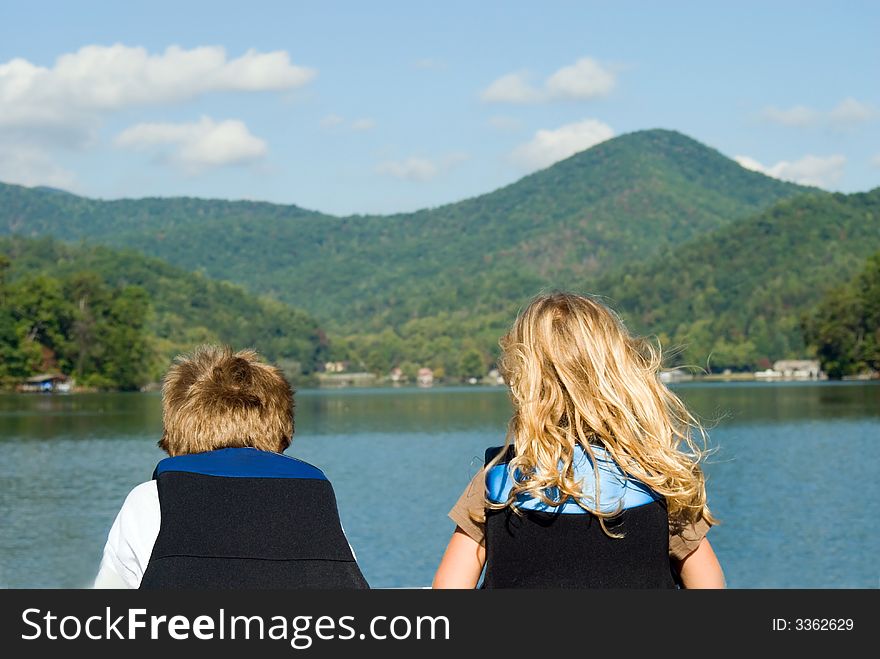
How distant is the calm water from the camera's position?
19.0 meters

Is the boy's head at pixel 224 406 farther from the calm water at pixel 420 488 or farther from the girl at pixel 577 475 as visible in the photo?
the calm water at pixel 420 488

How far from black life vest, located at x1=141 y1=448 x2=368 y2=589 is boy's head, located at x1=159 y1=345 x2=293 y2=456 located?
11 cm

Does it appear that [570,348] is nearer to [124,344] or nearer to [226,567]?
[226,567]

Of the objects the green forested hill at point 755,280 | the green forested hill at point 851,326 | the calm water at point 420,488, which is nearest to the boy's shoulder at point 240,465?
the calm water at point 420,488

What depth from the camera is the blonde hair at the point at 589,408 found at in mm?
2992

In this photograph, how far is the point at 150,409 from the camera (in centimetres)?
7306

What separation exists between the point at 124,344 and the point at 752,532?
90.2 m

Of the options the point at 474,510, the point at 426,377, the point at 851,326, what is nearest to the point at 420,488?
the point at 474,510

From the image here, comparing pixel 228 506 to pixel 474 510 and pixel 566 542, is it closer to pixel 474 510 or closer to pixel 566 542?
pixel 474 510

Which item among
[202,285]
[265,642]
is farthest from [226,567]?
[202,285]

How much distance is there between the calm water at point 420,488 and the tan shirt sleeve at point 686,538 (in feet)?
3.30

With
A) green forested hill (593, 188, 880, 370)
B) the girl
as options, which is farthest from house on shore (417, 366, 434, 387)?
the girl

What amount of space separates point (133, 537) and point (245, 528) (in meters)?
0.34

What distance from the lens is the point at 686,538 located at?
10.2 feet
